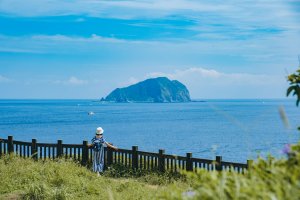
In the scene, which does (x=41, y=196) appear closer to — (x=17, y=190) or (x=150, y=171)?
(x=17, y=190)

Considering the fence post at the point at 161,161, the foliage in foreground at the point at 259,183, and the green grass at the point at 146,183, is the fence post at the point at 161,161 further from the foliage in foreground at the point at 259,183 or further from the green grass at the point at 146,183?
the foliage in foreground at the point at 259,183

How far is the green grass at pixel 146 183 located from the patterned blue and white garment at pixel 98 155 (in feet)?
1.19

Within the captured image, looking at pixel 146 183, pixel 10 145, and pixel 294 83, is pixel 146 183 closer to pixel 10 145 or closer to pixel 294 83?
pixel 10 145

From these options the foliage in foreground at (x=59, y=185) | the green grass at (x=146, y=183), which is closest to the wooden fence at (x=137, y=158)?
the green grass at (x=146, y=183)

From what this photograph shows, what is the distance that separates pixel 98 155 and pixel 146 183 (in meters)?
2.33

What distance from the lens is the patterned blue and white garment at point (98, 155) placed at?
1708cm

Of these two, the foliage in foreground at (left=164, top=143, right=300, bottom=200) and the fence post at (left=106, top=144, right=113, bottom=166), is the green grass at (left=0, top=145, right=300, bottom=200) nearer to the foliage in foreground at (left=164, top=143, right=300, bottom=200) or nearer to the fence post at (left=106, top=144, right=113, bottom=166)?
the foliage in foreground at (left=164, top=143, right=300, bottom=200)

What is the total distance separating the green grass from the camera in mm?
3271

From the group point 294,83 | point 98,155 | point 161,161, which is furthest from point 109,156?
point 294,83

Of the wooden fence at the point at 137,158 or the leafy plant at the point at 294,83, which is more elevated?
the leafy plant at the point at 294,83

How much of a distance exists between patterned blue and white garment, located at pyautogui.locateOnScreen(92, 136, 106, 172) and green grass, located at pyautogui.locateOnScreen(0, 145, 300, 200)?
0.36 meters

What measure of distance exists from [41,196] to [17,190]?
1138 millimetres

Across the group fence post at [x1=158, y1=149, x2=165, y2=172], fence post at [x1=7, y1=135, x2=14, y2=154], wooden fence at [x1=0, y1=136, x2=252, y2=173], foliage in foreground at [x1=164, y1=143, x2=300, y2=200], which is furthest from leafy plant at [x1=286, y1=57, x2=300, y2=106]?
fence post at [x1=7, y1=135, x2=14, y2=154]

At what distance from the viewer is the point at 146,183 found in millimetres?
15750
